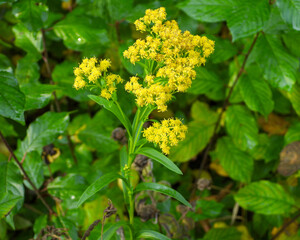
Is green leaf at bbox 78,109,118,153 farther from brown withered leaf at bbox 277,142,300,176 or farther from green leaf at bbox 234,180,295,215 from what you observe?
brown withered leaf at bbox 277,142,300,176

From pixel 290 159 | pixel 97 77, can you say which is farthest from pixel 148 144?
pixel 290 159

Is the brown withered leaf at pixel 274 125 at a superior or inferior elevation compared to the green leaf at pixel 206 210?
superior

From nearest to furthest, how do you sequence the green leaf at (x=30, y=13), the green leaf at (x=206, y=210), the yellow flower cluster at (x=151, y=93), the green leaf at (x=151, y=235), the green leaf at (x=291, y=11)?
1. the yellow flower cluster at (x=151, y=93)
2. the green leaf at (x=151, y=235)
3. the green leaf at (x=291, y=11)
4. the green leaf at (x=30, y=13)
5. the green leaf at (x=206, y=210)

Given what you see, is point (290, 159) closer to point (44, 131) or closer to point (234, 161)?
point (234, 161)

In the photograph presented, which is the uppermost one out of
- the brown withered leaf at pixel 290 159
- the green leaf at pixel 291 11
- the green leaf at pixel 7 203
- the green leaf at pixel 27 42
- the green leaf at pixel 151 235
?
the green leaf at pixel 291 11

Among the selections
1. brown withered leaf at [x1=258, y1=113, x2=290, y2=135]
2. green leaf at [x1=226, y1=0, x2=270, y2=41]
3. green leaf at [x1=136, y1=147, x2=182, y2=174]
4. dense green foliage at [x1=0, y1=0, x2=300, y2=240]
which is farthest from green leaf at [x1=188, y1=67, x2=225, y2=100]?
green leaf at [x1=136, y1=147, x2=182, y2=174]

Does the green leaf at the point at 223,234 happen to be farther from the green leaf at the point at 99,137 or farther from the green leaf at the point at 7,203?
the green leaf at the point at 7,203

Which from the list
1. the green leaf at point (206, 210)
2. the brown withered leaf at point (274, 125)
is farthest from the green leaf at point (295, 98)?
the green leaf at point (206, 210)

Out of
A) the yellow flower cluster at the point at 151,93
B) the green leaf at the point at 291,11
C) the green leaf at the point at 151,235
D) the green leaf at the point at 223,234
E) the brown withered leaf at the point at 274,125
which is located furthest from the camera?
the brown withered leaf at the point at 274,125
